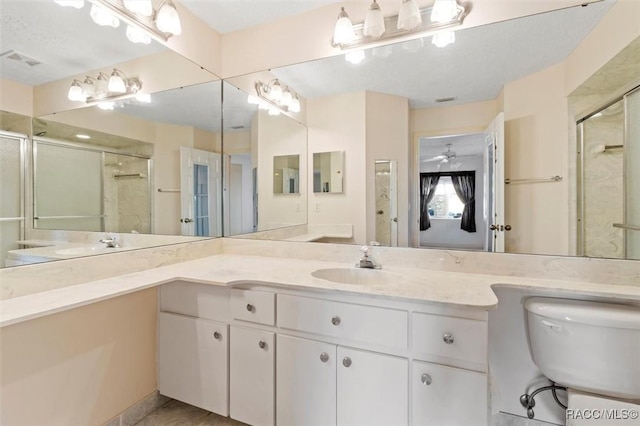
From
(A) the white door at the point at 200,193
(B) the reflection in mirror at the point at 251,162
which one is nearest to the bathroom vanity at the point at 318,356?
(A) the white door at the point at 200,193

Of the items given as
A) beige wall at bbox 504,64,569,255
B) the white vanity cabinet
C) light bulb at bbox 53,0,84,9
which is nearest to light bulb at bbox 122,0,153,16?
light bulb at bbox 53,0,84,9

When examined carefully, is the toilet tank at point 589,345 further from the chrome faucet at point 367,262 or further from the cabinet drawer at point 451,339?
the chrome faucet at point 367,262

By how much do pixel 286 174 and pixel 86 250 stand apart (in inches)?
49.2

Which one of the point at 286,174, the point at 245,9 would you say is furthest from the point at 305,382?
the point at 245,9

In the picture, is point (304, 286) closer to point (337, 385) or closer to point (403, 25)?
point (337, 385)

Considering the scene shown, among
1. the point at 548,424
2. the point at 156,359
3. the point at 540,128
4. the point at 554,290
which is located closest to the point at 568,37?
the point at 540,128

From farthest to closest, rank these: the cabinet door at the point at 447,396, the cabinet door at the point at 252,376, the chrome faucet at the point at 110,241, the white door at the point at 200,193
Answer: the white door at the point at 200,193
the chrome faucet at the point at 110,241
the cabinet door at the point at 252,376
the cabinet door at the point at 447,396

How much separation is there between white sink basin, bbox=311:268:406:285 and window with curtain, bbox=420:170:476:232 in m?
0.37

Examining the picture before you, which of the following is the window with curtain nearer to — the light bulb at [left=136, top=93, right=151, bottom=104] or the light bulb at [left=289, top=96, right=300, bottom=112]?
the light bulb at [left=289, top=96, right=300, bottom=112]

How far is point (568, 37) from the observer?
54.4 inches

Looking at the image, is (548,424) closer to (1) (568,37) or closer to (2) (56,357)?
(1) (568,37)

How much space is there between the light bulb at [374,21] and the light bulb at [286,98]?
2.21 ft

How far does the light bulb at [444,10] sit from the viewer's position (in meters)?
1.51

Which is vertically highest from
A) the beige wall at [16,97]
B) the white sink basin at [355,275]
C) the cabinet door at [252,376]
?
the beige wall at [16,97]
